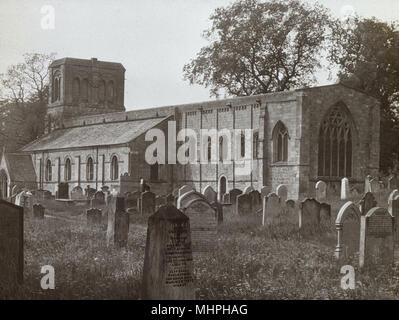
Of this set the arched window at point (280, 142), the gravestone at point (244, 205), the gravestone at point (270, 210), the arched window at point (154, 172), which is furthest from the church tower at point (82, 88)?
the gravestone at point (270, 210)

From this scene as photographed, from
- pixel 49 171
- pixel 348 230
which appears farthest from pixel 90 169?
pixel 348 230

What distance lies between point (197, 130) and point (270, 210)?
1957 centimetres

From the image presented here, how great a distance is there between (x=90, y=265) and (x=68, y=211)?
1363cm

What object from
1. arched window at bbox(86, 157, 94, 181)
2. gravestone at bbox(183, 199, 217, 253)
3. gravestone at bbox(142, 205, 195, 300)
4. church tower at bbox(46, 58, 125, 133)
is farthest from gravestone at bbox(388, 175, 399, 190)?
church tower at bbox(46, 58, 125, 133)

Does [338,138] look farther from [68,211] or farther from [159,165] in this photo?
[68,211]

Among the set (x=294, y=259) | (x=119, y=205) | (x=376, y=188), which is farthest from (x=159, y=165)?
(x=294, y=259)

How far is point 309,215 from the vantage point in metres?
16.9

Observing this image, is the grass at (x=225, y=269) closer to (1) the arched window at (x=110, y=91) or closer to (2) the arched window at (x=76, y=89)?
(2) the arched window at (x=76, y=89)

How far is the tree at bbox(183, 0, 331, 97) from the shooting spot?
112 feet

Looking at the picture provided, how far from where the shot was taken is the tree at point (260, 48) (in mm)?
34156

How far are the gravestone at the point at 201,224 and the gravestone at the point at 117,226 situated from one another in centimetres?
181

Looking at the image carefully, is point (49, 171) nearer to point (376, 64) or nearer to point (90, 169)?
point (90, 169)

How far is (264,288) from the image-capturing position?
1013 cm

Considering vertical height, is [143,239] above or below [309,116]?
below
